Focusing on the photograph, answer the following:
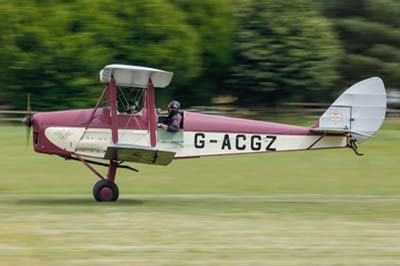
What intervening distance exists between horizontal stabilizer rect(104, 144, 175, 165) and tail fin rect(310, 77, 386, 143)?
3108mm

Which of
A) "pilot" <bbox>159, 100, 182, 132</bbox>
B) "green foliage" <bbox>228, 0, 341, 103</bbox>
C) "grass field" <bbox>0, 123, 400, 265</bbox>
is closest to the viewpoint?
"grass field" <bbox>0, 123, 400, 265</bbox>

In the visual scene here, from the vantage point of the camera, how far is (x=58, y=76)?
2032 inches

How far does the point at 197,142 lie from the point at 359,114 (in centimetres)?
331

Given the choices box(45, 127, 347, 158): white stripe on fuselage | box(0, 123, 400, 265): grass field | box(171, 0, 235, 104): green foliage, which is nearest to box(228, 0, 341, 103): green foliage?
box(171, 0, 235, 104): green foliage

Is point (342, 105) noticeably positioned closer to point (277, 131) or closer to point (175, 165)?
point (277, 131)

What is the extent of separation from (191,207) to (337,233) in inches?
168

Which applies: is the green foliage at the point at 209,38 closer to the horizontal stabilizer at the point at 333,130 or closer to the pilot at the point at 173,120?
the horizontal stabilizer at the point at 333,130

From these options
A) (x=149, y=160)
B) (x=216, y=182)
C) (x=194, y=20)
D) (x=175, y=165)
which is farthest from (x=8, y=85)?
(x=149, y=160)

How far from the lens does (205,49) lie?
58188 mm

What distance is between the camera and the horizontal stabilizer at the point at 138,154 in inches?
712

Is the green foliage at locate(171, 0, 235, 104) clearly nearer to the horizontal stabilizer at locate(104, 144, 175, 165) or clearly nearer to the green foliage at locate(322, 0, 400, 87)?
the green foliage at locate(322, 0, 400, 87)

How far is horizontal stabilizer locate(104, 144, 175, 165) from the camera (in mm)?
18094

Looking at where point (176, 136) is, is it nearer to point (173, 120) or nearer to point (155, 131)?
point (173, 120)

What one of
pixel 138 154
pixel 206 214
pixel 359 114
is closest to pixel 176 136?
pixel 138 154
